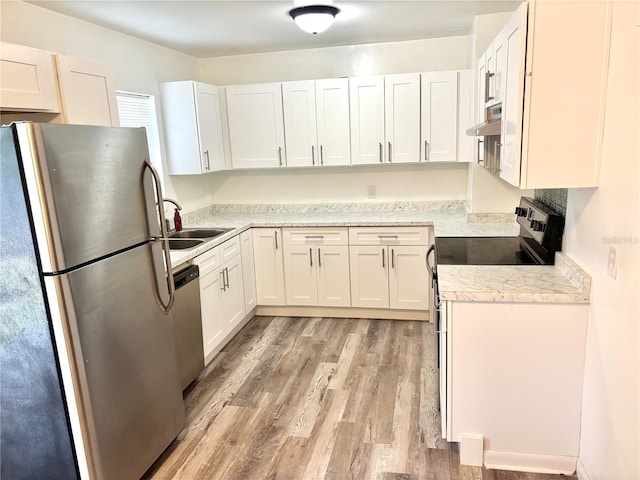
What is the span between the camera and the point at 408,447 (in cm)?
237

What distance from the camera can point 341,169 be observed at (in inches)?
177

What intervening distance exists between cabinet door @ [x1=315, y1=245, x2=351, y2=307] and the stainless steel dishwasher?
4.19 feet

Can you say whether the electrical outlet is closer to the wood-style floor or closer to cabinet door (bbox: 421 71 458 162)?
the wood-style floor

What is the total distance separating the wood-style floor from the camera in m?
2.25

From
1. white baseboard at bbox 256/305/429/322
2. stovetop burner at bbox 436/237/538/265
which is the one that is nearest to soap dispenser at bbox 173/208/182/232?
white baseboard at bbox 256/305/429/322

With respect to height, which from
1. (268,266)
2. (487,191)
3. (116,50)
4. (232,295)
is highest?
(116,50)

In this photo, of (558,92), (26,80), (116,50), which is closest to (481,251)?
(558,92)

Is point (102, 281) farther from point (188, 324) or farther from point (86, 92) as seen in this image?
point (86, 92)

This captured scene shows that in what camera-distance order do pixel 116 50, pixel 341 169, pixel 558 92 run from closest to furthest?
pixel 558 92 < pixel 116 50 < pixel 341 169

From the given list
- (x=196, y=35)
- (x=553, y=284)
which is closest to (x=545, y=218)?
(x=553, y=284)

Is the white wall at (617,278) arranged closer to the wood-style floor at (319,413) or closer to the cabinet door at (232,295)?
the wood-style floor at (319,413)

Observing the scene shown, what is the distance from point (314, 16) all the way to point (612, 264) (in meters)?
2.21

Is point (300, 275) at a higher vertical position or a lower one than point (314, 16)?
lower

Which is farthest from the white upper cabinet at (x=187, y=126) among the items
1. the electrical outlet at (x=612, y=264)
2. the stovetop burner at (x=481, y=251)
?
the electrical outlet at (x=612, y=264)
